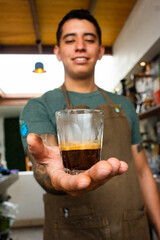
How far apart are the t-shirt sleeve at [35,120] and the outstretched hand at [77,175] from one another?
24 cm

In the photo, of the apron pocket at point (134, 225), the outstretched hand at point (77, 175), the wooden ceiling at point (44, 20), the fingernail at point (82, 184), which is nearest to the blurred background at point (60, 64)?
the wooden ceiling at point (44, 20)

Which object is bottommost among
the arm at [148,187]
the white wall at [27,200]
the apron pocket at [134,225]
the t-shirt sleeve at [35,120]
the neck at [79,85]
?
the white wall at [27,200]

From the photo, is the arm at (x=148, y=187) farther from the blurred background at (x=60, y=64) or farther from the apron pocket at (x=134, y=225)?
the blurred background at (x=60, y=64)

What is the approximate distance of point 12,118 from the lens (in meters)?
7.56

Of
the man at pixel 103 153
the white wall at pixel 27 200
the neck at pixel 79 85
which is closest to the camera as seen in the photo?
the man at pixel 103 153

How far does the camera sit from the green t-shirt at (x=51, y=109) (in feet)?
2.80

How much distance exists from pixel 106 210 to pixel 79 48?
0.66 meters

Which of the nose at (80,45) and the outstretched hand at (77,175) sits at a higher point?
the nose at (80,45)

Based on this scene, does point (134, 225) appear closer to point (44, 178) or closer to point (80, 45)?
point (44, 178)

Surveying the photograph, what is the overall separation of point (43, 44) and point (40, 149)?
11.4ft

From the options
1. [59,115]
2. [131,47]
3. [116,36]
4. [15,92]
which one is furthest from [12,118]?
[59,115]

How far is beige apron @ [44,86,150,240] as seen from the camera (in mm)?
980

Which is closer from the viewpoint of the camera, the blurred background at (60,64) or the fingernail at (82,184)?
the fingernail at (82,184)

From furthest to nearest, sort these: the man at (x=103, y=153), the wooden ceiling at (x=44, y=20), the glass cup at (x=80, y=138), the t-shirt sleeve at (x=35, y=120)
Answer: the wooden ceiling at (x=44, y=20), the man at (x=103, y=153), the t-shirt sleeve at (x=35, y=120), the glass cup at (x=80, y=138)
